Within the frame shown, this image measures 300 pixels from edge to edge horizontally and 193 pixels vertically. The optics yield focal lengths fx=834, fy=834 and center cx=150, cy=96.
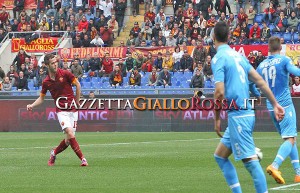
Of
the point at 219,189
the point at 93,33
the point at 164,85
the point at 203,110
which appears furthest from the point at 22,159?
the point at 93,33

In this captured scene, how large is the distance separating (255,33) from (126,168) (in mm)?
20497

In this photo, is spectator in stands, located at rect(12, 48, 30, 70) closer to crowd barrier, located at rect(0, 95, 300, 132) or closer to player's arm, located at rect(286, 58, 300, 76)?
crowd barrier, located at rect(0, 95, 300, 132)

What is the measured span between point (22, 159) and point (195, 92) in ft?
44.4

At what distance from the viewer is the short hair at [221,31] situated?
9.69 metres

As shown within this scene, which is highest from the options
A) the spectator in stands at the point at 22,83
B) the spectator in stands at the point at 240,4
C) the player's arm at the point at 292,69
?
the player's arm at the point at 292,69

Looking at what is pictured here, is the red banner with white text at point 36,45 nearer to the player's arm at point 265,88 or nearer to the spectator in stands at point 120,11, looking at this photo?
the spectator in stands at point 120,11

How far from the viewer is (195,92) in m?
31.2

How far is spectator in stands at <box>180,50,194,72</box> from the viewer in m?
34.9

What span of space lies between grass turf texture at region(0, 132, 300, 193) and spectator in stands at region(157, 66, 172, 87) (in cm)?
909

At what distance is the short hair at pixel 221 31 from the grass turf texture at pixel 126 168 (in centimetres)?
304

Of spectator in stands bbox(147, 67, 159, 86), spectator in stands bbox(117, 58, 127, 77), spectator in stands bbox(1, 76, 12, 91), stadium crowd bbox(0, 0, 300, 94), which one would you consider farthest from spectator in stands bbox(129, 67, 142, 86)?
spectator in stands bbox(1, 76, 12, 91)

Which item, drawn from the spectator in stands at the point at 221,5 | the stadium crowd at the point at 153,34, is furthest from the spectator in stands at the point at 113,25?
the spectator in stands at the point at 221,5

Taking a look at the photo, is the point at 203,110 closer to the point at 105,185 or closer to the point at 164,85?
the point at 164,85

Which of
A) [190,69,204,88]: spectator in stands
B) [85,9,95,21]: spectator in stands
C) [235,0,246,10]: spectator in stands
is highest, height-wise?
[235,0,246,10]: spectator in stands
